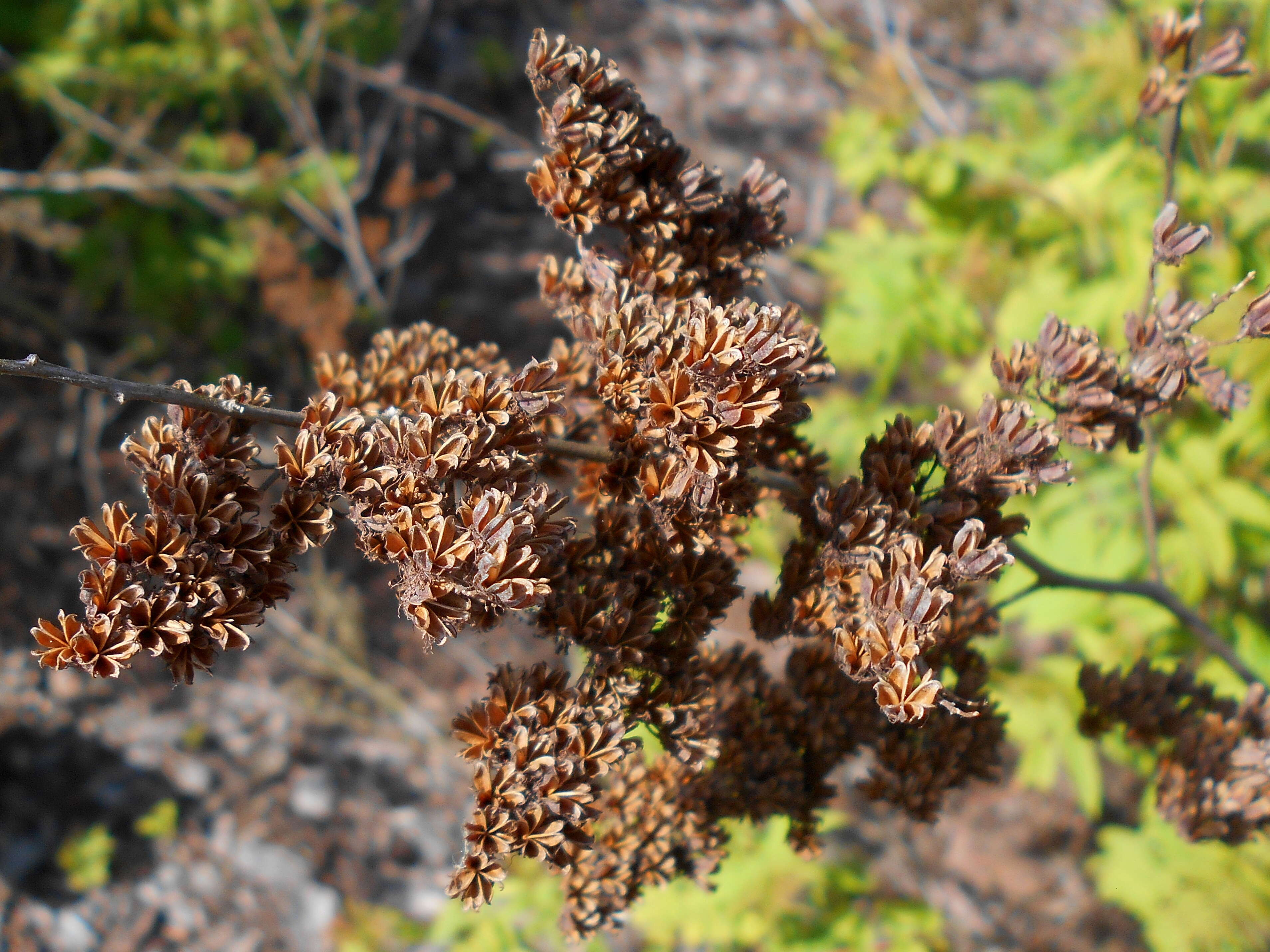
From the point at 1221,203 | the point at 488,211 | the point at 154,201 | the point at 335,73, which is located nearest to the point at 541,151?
the point at 488,211

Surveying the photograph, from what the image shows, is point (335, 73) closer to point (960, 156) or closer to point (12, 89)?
point (12, 89)

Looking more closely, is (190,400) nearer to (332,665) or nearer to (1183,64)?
(1183,64)

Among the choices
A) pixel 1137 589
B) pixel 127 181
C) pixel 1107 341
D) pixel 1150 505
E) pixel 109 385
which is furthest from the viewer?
pixel 127 181

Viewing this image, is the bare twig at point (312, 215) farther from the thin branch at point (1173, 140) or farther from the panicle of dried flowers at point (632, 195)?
the thin branch at point (1173, 140)

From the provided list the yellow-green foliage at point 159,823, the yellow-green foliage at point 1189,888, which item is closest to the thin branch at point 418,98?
the yellow-green foliage at point 1189,888

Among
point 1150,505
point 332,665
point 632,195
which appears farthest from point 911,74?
point 332,665

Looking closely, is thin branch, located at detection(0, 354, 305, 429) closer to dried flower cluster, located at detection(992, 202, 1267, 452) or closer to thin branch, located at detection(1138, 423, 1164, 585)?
dried flower cluster, located at detection(992, 202, 1267, 452)
